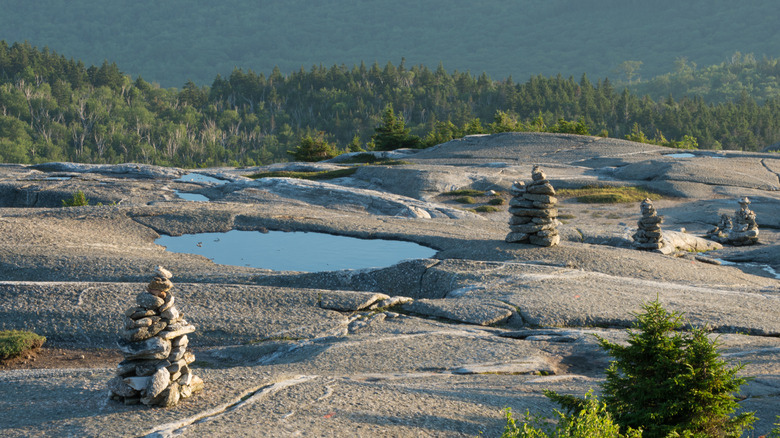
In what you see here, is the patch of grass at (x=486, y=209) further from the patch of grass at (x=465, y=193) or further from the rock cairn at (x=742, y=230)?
the rock cairn at (x=742, y=230)

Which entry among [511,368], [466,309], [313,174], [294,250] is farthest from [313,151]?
[511,368]

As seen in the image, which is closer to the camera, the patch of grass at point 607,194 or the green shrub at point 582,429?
the green shrub at point 582,429

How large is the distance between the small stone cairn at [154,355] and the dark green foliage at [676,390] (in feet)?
17.0

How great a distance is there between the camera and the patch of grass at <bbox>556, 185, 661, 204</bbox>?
124ft

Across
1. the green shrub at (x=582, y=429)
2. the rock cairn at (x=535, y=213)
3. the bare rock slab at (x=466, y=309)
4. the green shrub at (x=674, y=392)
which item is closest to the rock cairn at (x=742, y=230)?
the rock cairn at (x=535, y=213)

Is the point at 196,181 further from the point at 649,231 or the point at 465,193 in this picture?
the point at 649,231

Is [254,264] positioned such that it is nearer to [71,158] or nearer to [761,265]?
[761,265]

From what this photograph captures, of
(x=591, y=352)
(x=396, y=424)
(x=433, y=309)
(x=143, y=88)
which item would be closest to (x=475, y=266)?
(x=433, y=309)

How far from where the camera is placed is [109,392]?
851cm

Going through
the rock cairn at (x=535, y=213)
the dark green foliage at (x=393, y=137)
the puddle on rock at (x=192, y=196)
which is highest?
the dark green foliage at (x=393, y=137)

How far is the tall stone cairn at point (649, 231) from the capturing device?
22.3m

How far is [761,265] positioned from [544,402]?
1645 centimetres

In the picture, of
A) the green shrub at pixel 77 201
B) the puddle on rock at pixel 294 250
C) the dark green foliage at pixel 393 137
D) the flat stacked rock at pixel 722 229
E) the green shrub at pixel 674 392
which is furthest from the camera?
the dark green foliage at pixel 393 137

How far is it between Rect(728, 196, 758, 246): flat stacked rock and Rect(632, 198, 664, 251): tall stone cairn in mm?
6162
